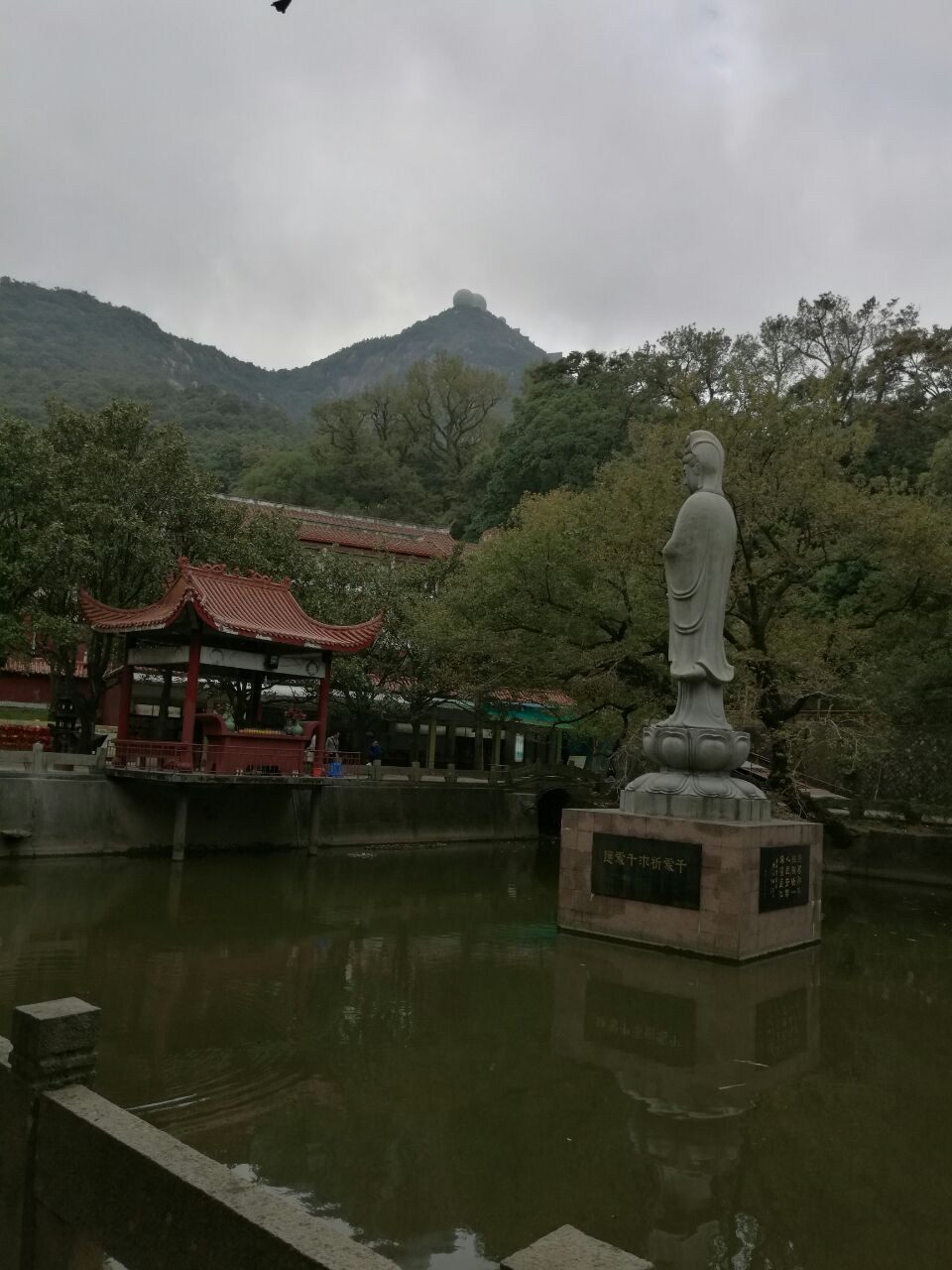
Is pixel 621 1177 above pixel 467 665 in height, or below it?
below

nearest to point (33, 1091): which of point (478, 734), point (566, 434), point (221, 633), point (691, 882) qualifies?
point (691, 882)

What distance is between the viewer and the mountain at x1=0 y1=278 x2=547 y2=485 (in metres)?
62.5

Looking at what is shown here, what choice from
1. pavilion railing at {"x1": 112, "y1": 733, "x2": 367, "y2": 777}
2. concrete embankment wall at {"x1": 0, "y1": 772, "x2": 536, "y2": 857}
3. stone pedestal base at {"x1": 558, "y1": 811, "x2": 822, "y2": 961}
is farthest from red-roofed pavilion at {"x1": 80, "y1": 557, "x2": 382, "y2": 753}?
stone pedestal base at {"x1": 558, "y1": 811, "x2": 822, "y2": 961}

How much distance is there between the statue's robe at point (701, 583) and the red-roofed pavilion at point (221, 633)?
9.21m

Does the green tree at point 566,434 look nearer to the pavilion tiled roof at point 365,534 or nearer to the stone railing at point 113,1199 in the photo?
the pavilion tiled roof at point 365,534

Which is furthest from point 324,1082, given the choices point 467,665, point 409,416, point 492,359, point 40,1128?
point 492,359

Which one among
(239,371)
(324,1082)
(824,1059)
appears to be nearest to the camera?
(324,1082)

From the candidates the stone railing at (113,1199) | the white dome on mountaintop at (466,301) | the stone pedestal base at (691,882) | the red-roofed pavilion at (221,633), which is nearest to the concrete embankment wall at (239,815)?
the red-roofed pavilion at (221,633)

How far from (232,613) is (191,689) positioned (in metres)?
1.56

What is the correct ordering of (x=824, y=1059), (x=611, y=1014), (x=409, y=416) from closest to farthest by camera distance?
1. (x=824, y=1059)
2. (x=611, y=1014)
3. (x=409, y=416)

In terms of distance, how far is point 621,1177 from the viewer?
504cm

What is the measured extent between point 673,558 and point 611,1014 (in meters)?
5.21

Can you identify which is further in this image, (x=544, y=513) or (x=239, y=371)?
(x=239, y=371)

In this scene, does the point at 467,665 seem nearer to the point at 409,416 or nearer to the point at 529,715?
the point at 529,715
